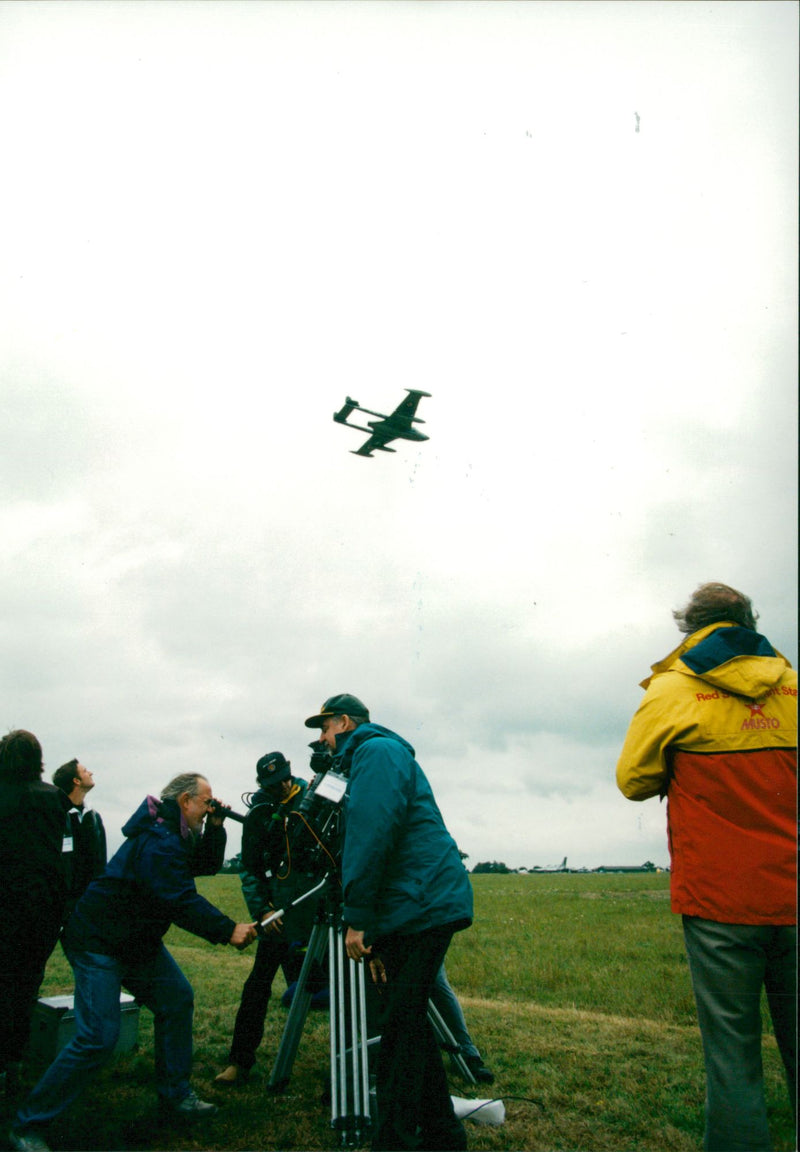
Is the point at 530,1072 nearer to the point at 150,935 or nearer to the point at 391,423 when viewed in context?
the point at 150,935

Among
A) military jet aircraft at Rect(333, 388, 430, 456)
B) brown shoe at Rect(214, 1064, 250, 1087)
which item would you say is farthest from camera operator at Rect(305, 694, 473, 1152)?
military jet aircraft at Rect(333, 388, 430, 456)

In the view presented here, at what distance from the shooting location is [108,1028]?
13.8 ft

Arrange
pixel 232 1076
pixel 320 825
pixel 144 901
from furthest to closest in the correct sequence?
pixel 232 1076
pixel 320 825
pixel 144 901

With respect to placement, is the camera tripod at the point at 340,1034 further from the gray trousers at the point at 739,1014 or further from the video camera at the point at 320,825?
the gray trousers at the point at 739,1014

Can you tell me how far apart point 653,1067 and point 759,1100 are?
2970 mm

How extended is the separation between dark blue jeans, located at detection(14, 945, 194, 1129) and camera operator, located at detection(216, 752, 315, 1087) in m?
0.63

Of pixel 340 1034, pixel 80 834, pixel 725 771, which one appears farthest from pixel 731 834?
pixel 80 834

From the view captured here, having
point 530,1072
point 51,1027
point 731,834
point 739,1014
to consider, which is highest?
point 731,834

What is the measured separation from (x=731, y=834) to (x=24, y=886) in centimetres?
→ 373

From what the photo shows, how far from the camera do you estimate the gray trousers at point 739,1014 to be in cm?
305

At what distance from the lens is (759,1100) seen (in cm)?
306

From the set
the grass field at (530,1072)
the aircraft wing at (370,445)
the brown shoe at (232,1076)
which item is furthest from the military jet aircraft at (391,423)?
the brown shoe at (232,1076)

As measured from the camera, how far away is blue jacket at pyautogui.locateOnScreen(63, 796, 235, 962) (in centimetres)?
446

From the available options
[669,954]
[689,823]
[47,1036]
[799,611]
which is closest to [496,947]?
[669,954]
